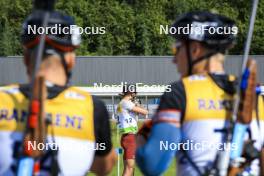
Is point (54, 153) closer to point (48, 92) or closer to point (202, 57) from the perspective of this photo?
point (48, 92)

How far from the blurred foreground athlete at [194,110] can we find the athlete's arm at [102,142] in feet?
0.57

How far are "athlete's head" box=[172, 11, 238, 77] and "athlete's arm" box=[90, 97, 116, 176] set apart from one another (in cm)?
51

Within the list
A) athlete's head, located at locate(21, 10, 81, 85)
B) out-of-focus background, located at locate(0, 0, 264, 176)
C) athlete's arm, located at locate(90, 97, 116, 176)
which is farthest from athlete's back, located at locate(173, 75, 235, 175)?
out-of-focus background, located at locate(0, 0, 264, 176)

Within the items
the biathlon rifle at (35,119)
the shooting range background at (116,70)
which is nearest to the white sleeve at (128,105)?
the biathlon rifle at (35,119)

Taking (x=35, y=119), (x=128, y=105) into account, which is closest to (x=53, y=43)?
(x=35, y=119)

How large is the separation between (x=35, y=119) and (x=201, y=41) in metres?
1.08

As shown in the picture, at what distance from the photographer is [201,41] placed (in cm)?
410

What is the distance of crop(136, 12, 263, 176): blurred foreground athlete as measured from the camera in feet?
13.1

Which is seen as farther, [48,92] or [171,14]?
[171,14]

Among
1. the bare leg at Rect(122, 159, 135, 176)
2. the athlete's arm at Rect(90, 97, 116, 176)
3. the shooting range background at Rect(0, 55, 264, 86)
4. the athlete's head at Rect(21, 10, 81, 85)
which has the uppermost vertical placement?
the shooting range background at Rect(0, 55, 264, 86)

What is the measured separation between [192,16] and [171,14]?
4351cm

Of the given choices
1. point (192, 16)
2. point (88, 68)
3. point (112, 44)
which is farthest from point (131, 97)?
point (112, 44)

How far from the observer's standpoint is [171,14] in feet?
156

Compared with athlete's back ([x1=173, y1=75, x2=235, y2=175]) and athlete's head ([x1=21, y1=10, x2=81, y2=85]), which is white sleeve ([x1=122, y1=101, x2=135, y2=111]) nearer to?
athlete's back ([x1=173, y1=75, x2=235, y2=175])
